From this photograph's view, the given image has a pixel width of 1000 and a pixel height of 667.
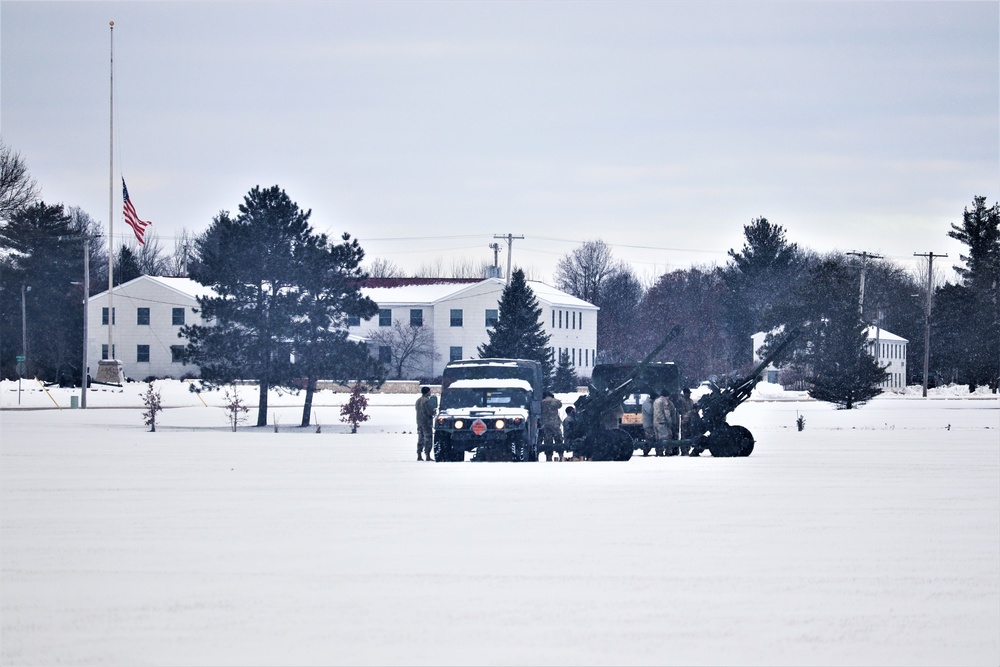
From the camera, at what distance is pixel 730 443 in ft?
111

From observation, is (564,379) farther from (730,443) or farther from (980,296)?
(730,443)

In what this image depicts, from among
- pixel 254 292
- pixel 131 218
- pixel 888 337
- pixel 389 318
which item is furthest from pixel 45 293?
pixel 888 337

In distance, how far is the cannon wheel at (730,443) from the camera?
1326 inches

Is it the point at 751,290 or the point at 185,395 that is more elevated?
the point at 751,290

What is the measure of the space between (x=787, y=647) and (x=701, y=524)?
7.49m

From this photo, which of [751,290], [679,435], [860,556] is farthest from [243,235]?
[751,290]

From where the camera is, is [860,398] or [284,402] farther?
[284,402]

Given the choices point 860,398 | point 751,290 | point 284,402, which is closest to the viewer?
point 860,398

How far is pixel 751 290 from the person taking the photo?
14038cm

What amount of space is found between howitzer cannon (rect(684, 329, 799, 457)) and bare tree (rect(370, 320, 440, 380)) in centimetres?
7183

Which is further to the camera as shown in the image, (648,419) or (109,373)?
(109,373)

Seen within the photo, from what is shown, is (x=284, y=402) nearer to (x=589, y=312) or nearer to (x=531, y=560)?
(x=589, y=312)

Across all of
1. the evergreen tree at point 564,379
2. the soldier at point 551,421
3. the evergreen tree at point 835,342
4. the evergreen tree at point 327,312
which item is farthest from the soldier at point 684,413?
the evergreen tree at point 564,379

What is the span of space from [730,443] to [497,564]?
1953 centimetres
